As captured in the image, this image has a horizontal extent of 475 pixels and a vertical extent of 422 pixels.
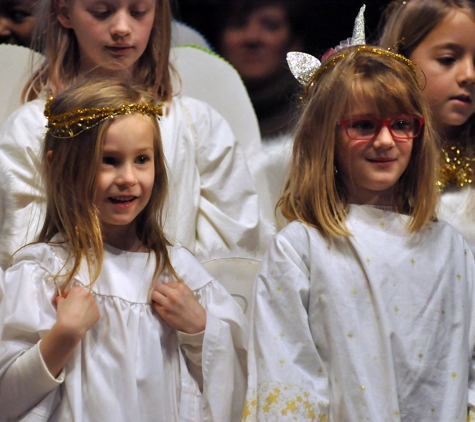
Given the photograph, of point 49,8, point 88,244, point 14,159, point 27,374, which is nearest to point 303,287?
point 88,244

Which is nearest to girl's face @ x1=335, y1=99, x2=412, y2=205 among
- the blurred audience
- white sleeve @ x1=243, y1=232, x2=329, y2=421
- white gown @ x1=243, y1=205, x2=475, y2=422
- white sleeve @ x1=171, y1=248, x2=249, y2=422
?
Result: white gown @ x1=243, y1=205, x2=475, y2=422

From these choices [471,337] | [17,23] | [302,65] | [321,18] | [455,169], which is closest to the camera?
[471,337]

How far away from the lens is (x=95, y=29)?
2479 mm

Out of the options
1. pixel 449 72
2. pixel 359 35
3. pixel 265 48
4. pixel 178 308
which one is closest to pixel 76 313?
pixel 178 308

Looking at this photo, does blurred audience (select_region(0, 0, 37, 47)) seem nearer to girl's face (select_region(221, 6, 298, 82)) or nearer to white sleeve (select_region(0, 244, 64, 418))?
girl's face (select_region(221, 6, 298, 82))

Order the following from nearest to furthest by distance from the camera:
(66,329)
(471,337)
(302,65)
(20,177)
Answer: (66,329) < (471,337) < (302,65) < (20,177)

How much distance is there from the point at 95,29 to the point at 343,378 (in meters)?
1.25

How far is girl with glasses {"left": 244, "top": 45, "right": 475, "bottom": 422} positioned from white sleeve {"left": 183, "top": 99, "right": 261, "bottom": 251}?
20.3 inches

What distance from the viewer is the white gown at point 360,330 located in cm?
181

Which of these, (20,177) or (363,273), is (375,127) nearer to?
(363,273)

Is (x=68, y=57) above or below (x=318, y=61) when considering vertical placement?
below

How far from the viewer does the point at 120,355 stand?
1827 mm

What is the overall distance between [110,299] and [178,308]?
0.15m

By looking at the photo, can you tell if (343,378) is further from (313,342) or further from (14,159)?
(14,159)
